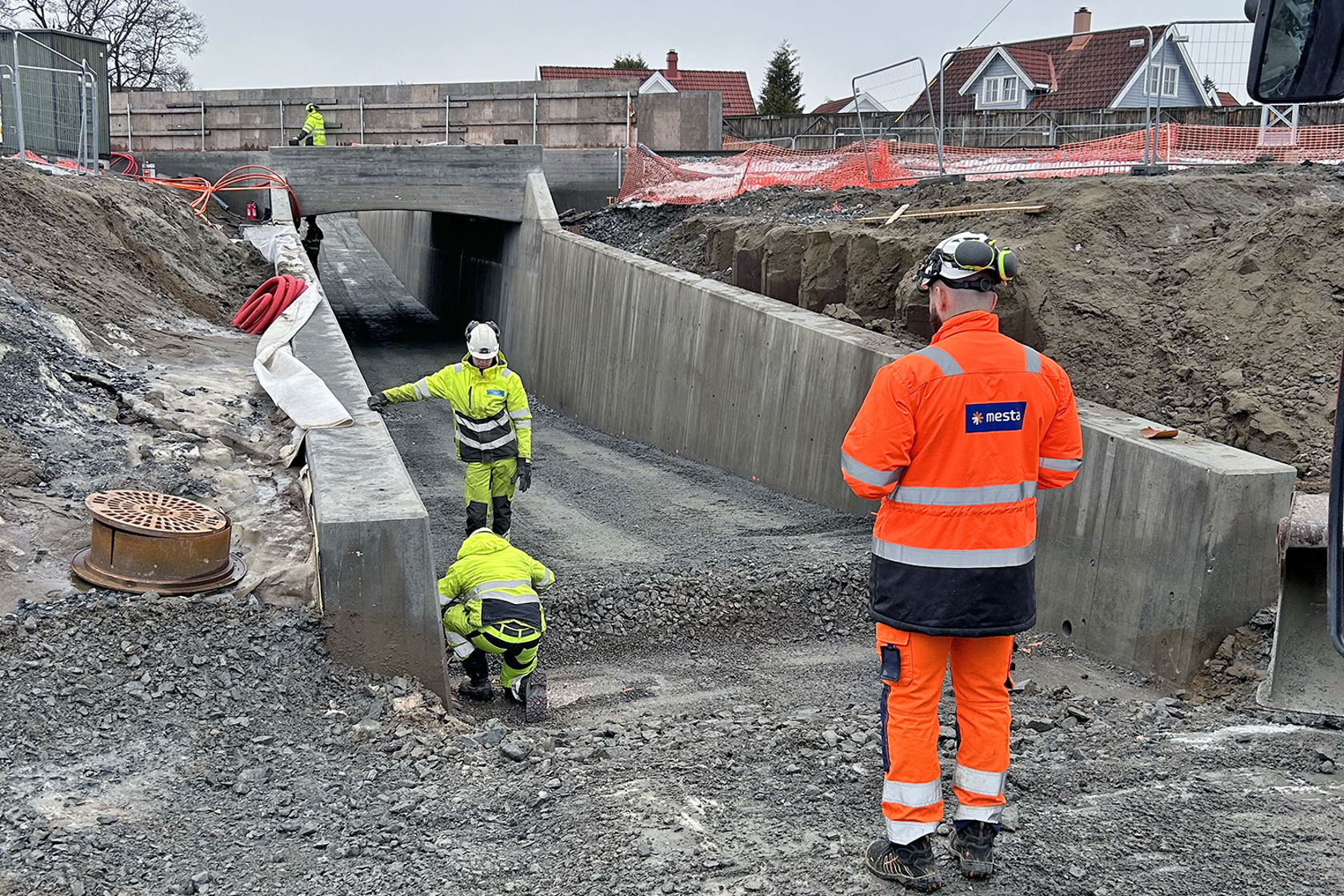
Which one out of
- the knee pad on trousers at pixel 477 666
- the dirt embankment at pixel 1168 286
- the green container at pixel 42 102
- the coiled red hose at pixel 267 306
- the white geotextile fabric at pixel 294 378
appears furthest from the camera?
the green container at pixel 42 102

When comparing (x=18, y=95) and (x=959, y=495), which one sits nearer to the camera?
(x=959, y=495)

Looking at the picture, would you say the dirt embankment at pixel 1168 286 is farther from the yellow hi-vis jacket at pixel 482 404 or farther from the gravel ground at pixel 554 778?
the yellow hi-vis jacket at pixel 482 404

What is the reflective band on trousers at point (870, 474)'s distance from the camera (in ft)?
12.7

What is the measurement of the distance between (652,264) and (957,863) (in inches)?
491

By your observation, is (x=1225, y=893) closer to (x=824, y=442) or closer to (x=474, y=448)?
(x=474, y=448)

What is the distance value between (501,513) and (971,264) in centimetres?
615

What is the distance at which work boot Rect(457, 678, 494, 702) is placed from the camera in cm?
699

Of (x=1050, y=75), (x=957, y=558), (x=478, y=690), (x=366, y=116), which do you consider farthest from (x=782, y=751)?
(x=1050, y=75)

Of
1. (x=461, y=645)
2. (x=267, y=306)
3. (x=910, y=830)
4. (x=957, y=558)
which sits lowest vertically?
(x=461, y=645)

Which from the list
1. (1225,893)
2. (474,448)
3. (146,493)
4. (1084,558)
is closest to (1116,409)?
(1084,558)

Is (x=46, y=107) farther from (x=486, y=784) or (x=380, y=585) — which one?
(x=486, y=784)

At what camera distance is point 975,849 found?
3971mm

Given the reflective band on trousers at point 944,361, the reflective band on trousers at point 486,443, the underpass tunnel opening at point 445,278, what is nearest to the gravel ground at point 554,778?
the reflective band on trousers at point 944,361

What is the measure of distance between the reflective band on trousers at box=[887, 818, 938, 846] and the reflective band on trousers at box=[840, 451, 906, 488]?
112 cm
